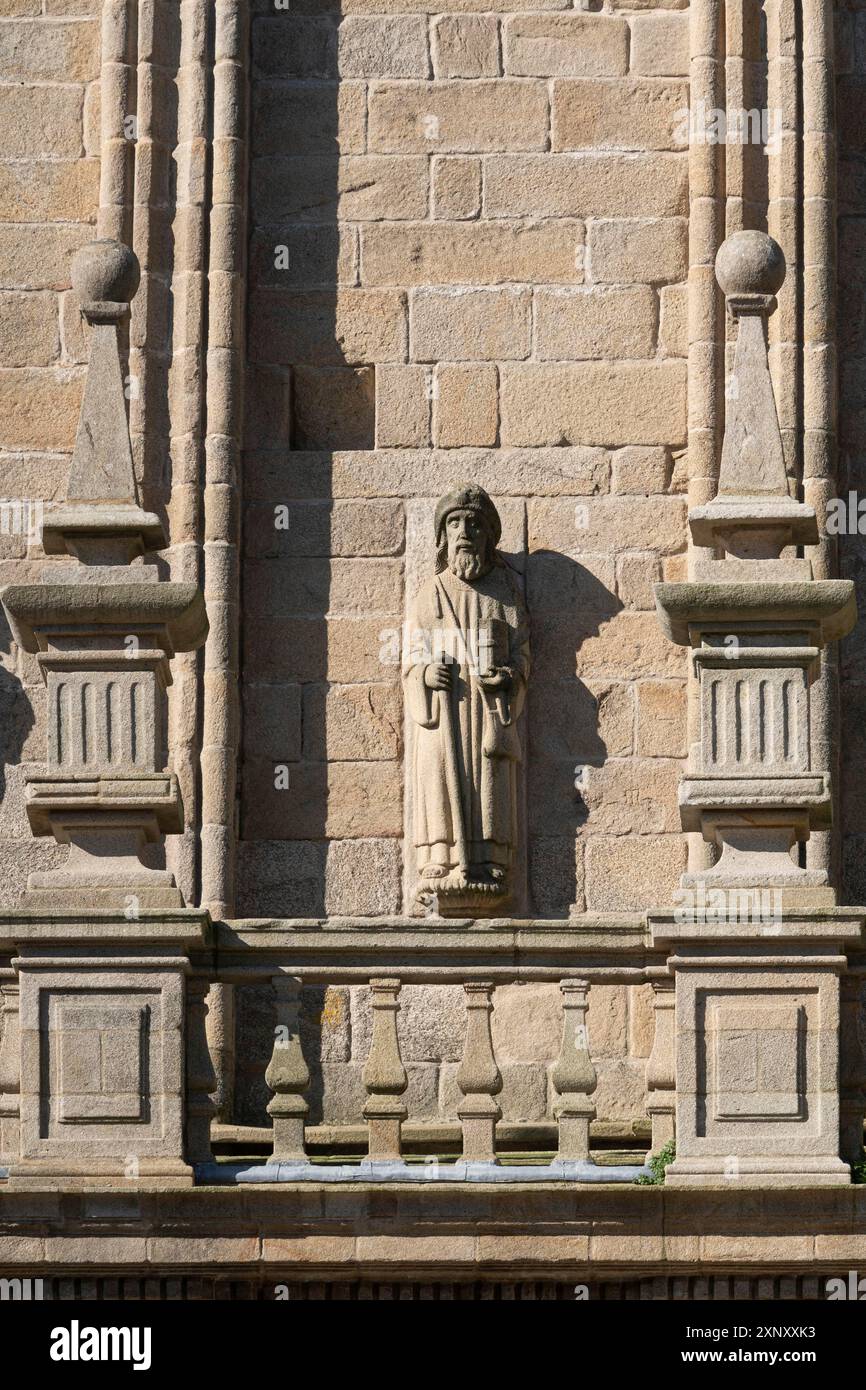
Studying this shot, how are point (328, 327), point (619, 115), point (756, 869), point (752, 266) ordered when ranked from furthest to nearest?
1. point (619, 115)
2. point (328, 327)
3. point (752, 266)
4. point (756, 869)

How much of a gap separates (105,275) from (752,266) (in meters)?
2.48

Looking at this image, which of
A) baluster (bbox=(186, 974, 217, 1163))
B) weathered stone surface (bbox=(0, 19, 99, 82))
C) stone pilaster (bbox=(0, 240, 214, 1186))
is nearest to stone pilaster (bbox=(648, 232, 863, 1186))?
baluster (bbox=(186, 974, 217, 1163))

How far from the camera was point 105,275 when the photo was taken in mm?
14250

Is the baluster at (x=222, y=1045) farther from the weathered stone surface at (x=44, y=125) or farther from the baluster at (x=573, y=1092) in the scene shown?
the weathered stone surface at (x=44, y=125)

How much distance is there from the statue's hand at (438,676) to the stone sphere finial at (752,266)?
2613 mm

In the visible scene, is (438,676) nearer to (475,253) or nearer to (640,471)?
(640,471)

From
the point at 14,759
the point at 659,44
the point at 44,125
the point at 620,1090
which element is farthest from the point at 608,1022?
the point at 44,125

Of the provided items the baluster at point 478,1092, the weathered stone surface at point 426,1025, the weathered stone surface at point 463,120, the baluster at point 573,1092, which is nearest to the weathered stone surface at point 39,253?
the weathered stone surface at point 463,120

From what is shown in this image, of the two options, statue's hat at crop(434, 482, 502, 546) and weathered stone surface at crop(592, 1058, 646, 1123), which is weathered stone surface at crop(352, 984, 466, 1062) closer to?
weathered stone surface at crop(592, 1058, 646, 1123)

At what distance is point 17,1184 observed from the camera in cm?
1301

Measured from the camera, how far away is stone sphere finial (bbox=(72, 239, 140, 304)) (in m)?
14.2

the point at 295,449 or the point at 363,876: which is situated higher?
the point at 295,449

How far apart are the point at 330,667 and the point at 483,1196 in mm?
3977

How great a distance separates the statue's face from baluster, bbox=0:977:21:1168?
11.9ft
